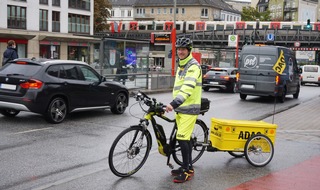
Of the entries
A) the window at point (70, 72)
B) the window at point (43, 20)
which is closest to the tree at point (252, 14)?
the window at point (43, 20)

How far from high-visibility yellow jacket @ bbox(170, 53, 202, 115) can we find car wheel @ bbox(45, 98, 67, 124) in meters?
5.53

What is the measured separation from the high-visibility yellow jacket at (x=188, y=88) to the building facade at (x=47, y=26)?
1563 inches

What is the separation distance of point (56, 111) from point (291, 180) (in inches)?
254

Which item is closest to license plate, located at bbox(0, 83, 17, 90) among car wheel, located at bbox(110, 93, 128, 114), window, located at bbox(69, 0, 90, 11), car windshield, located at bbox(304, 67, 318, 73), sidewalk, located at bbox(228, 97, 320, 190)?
car wheel, located at bbox(110, 93, 128, 114)

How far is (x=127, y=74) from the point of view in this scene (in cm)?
2078

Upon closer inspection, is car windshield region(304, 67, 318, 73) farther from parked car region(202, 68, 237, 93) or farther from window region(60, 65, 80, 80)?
window region(60, 65, 80, 80)

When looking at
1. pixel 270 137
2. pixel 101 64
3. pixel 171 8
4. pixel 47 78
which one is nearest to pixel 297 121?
pixel 270 137

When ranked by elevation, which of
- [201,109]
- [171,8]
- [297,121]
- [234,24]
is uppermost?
[171,8]

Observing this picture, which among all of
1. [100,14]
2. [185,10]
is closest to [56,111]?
[100,14]

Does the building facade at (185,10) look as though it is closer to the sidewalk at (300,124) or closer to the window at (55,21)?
the window at (55,21)

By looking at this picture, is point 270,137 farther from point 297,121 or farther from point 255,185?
point 297,121

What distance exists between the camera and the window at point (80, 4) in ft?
182

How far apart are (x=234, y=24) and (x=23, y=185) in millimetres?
71367

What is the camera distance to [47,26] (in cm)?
5172
